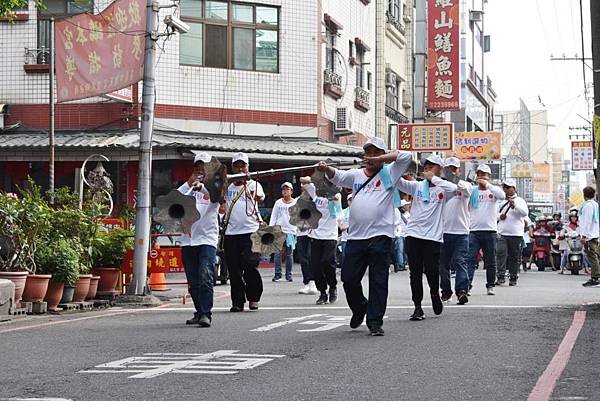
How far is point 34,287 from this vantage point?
14109 mm

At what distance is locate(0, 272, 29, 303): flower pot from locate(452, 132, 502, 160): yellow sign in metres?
39.5

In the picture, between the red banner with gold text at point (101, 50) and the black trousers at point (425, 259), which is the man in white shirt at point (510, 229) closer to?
the black trousers at point (425, 259)

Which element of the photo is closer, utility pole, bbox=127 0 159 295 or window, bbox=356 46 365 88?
utility pole, bbox=127 0 159 295

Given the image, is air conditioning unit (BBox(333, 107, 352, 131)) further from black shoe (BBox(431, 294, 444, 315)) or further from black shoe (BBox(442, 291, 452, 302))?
black shoe (BBox(431, 294, 444, 315))

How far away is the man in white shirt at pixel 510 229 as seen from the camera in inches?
753

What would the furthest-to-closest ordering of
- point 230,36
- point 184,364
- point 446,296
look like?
1. point 230,36
2. point 446,296
3. point 184,364

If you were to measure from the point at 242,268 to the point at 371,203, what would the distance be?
312 cm

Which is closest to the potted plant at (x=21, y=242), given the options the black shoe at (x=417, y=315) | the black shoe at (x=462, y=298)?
the black shoe at (x=417, y=315)

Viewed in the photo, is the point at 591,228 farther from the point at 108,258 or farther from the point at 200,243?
the point at 200,243

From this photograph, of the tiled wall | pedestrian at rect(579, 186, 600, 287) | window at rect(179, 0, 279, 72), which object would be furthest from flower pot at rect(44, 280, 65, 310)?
the tiled wall

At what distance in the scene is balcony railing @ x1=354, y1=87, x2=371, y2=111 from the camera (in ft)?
117

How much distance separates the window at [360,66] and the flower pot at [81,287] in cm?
2184

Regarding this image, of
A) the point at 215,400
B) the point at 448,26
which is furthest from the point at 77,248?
the point at 448,26

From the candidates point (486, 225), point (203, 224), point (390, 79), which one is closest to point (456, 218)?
point (486, 225)
